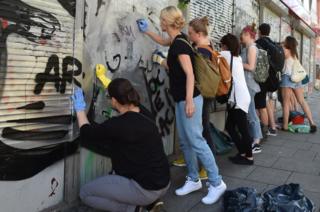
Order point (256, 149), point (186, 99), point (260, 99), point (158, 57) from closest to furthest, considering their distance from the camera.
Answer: point (186, 99), point (158, 57), point (256, 149), point (260, 99)

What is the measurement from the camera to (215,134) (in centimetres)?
610

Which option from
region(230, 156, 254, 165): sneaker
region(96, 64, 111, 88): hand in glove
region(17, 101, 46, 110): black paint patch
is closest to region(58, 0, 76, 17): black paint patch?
region(96, 64, 111, 88): hand in glove

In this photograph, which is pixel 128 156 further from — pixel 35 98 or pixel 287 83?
pixel 287 83

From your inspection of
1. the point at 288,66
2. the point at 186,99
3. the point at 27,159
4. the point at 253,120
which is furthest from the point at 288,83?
the point at 27,159

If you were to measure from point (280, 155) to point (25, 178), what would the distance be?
13.1 feet

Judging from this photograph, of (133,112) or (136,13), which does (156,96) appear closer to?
(136,13)

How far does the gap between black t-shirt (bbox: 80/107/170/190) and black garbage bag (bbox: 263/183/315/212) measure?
2.99 feet

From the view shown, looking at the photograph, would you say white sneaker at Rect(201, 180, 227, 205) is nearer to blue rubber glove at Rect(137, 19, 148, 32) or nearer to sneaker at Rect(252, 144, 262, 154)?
blue rubber glove at Rect(137, 19, 148, 32)

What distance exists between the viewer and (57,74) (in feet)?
11.5

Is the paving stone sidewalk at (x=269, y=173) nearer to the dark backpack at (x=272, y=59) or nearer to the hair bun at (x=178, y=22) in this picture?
the dark backpack at (x=272, y=59)

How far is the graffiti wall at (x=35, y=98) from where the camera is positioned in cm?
305

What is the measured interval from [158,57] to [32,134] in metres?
2.05

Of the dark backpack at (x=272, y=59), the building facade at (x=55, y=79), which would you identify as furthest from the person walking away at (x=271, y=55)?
the building facade at (x=55, y=79)

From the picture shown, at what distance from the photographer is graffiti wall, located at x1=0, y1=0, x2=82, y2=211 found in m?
3.05
